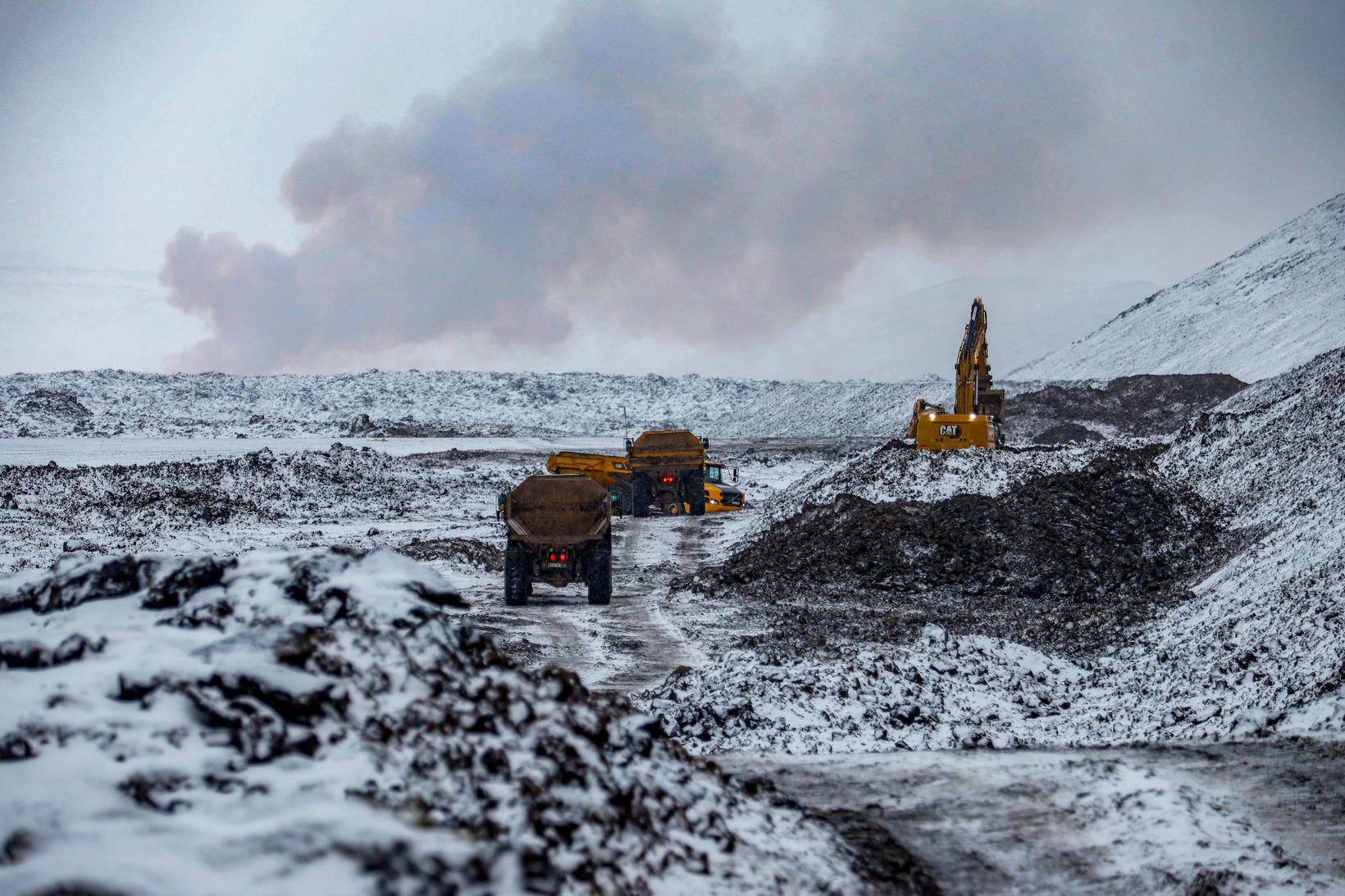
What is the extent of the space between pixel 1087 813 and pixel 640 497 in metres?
26.6

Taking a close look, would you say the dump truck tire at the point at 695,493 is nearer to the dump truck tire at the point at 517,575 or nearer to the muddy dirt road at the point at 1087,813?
the dump truck tire at the point at 517,575

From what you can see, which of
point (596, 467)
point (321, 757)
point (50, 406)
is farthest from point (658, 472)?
point (50, 406)

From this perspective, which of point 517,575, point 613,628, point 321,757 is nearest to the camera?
point 321,757

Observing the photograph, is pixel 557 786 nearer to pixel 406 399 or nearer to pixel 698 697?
pixel 698 697

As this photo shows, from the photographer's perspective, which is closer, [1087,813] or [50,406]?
[1087,813]

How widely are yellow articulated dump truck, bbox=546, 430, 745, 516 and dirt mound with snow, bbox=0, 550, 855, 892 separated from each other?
26.1 meters

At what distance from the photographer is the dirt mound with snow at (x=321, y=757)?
483 cm

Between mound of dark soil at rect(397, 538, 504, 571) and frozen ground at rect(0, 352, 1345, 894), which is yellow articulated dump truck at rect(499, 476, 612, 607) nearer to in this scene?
frozen ground at rect(0, 352, 1345, 894)

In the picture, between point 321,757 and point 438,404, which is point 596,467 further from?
point 438,404

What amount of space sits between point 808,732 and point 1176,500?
52.0 ft

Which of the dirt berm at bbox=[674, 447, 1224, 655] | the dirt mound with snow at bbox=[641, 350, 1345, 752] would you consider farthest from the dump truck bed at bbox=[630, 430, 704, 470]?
the dirt mound with snow at bbox=[641, 350, 1345, 752]

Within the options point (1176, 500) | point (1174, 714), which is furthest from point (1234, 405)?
point (1174, 714)

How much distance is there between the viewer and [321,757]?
17.7ft

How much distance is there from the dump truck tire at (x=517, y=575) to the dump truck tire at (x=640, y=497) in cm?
1525
